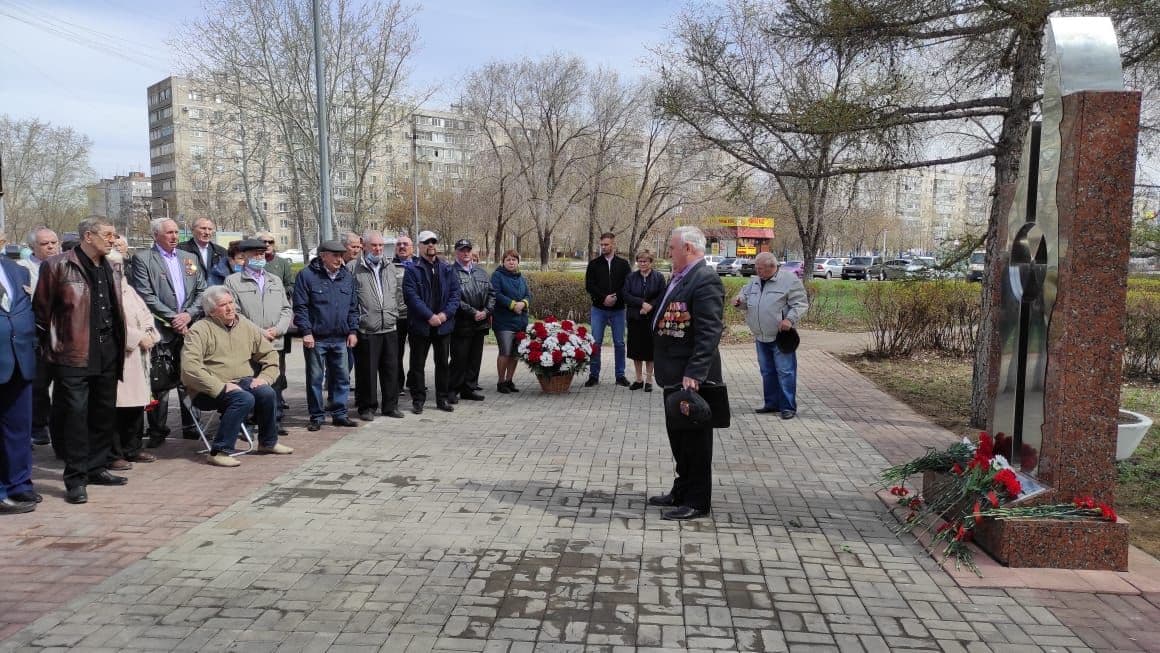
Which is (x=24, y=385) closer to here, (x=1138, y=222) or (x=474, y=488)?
(x=474, y=488)

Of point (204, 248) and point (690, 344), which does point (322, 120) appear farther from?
point (690, 344)

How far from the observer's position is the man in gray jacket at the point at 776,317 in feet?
27.2

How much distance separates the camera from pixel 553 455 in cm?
672

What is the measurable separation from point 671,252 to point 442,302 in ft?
13.7

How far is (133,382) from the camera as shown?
20.3 feet

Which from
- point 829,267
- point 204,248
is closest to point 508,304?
point 204,248

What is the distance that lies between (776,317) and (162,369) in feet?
19.3

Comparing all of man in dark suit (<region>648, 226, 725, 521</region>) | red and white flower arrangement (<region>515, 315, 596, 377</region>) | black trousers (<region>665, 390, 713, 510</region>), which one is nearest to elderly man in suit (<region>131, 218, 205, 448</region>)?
red and white flower arrangement (<region>515, 315, 596, 377</region>)

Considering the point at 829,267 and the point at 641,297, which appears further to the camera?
the point at 829,267

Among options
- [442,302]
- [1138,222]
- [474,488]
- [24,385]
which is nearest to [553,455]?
[474,488]

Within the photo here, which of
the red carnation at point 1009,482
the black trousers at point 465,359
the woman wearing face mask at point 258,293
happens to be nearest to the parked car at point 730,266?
the black trousers at point 465,359

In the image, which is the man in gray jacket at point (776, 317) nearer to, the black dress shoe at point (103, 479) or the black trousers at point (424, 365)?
the black trousers at point (424, 365)

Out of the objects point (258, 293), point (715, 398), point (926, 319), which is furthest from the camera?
point (926, 319)

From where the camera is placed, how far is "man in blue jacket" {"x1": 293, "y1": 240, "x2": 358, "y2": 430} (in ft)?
25.0
